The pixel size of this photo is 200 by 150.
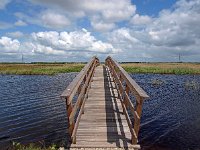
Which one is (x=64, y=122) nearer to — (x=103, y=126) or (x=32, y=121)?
(x=32, y=121)

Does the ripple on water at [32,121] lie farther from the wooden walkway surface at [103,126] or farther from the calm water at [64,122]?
the wooden walkway surface at [103,126]

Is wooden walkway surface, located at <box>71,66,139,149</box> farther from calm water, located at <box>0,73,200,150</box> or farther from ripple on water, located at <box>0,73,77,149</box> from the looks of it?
ripple on water, located at <box>0,73,77,149</box>

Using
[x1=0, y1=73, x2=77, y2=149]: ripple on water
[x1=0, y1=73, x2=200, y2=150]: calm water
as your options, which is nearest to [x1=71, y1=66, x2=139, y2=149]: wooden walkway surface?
[x1=0, y1=73, x2=200, y2=150]: calm water

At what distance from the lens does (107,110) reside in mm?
11344

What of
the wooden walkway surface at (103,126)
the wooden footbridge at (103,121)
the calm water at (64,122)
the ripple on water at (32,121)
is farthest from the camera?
the ripple on water at (32,121)

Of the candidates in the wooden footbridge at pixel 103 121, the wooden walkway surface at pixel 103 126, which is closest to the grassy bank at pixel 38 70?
the wooden walkway surface at pixel 103 126

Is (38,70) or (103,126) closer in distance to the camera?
(103,126)

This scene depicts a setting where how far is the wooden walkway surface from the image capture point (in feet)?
25.6

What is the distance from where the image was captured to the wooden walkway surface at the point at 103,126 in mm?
7789

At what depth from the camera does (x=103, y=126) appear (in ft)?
30.2

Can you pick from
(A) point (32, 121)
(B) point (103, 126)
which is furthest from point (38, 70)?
(B) point (103, 126)

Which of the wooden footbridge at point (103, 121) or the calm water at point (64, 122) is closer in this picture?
the wooden footbridge at point (103, 121)

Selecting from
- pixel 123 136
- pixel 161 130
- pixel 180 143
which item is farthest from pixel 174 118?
pixel 123 136

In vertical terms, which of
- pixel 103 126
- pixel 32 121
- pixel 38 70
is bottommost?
pixel 32 121
